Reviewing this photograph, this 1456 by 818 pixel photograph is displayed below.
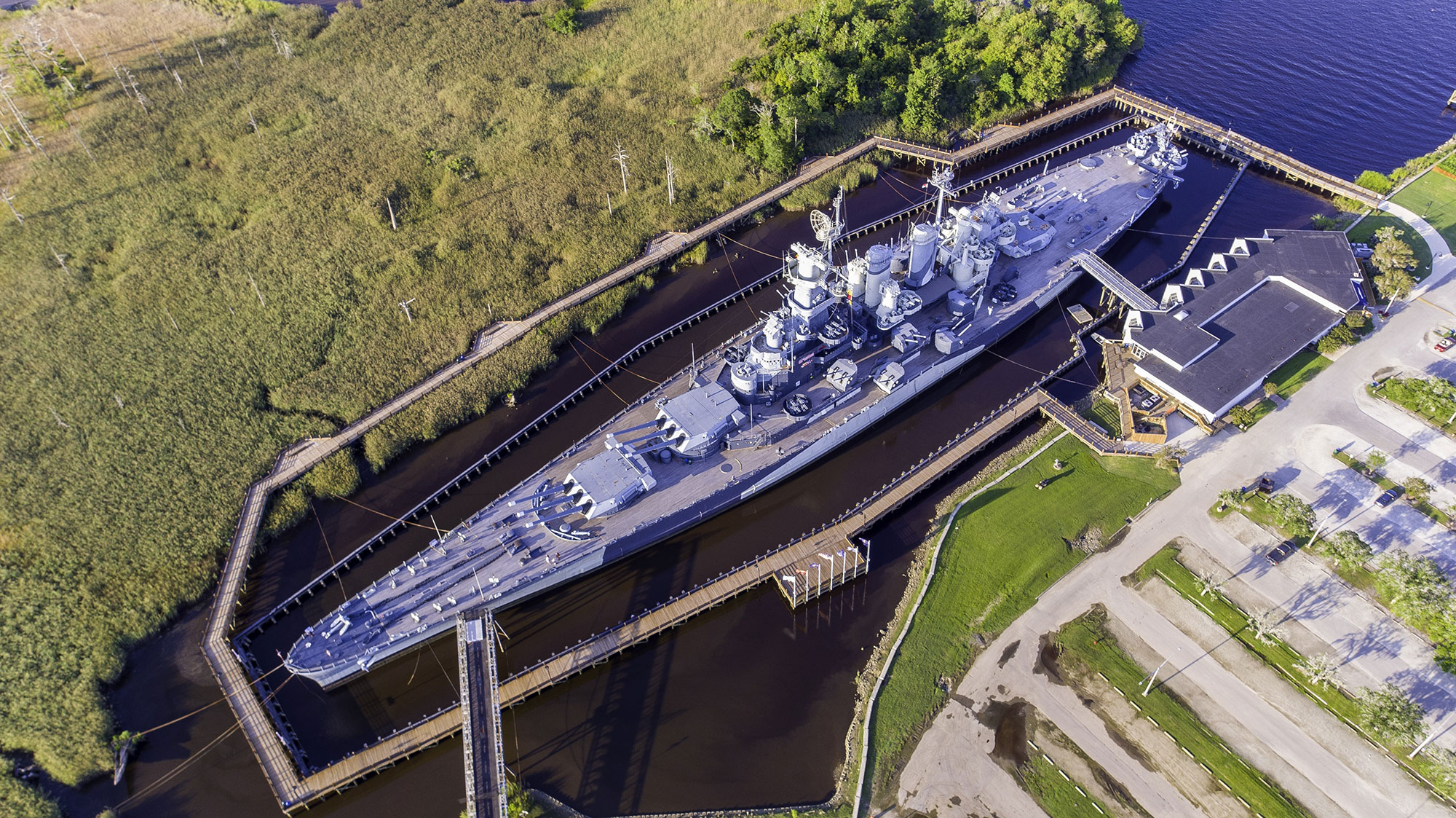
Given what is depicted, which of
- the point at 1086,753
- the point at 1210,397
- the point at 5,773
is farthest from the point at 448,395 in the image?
the point at 1210,397

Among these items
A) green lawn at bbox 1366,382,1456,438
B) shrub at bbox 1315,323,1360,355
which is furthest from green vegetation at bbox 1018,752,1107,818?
shrub at bbox 1315,323,1360,355

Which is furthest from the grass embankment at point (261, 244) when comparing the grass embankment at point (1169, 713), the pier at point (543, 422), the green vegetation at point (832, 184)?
the grass embankment at point (1169, 713)

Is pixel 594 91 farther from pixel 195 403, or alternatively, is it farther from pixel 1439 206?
pixel 1439 206

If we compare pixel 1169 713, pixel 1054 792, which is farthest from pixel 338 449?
pixel 1169 713

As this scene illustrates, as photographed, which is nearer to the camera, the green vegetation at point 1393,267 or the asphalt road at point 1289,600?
the asphalt road at point 1289,600

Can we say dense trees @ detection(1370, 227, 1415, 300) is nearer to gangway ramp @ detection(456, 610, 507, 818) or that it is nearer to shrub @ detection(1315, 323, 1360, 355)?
shrub @ detection(1315, 323, 1360, 355)

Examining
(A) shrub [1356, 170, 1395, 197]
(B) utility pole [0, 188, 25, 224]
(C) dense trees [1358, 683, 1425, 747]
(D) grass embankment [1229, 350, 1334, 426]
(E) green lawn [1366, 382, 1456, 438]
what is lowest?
(C) dense trees [1358, 683, 1425, 747]

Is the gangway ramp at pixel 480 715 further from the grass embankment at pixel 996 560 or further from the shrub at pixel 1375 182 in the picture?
the shrub at pixel 1375 182
